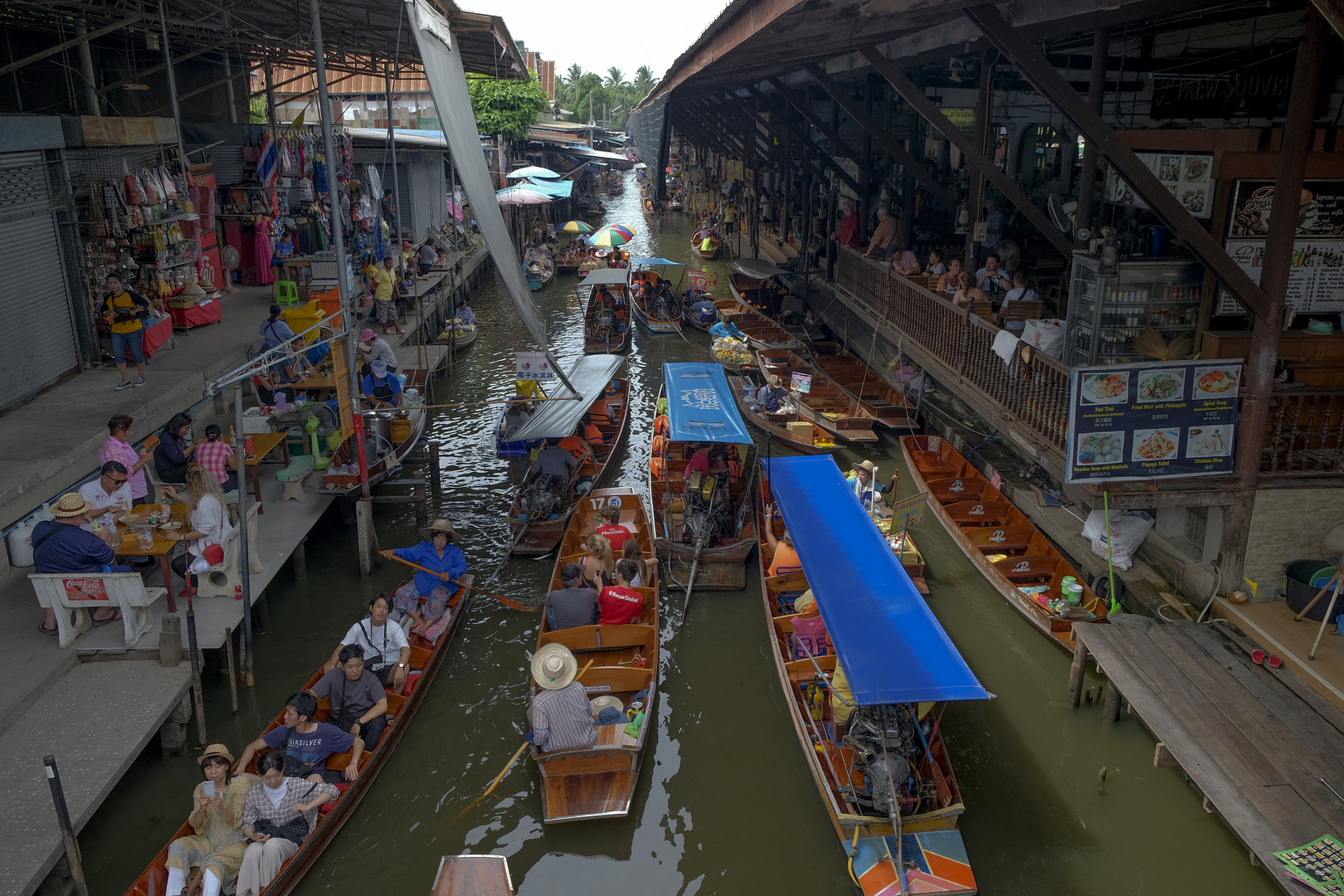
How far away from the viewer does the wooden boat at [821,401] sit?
15539mm

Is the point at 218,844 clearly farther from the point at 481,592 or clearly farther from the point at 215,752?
the point at 481,592

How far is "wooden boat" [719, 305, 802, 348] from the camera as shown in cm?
2064

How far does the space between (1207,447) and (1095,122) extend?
330cm

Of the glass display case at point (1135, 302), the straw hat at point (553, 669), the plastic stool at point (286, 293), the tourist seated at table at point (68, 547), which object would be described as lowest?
the straw hat at point (553, 669)

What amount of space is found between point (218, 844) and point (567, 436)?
7813mm

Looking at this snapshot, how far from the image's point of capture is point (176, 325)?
16.3 metres

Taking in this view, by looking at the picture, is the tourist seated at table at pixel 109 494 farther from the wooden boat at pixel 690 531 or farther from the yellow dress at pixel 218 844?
the wooden boat at pixel 690 531

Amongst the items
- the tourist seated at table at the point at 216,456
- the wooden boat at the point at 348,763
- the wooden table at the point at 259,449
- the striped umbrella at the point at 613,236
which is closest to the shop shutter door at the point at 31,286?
the wooden table at the point at 259,449

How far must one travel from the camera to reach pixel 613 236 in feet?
90.7

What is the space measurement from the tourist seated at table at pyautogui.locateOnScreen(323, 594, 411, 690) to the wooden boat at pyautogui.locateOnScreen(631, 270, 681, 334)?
16334 millimetres

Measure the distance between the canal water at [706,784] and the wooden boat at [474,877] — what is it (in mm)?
2014

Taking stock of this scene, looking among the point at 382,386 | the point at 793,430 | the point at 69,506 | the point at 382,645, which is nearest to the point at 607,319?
the point at 793,430

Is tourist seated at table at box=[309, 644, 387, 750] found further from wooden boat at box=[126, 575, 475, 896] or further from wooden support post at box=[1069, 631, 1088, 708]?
wooden support post at box=[1069, 631, 1088, 708]

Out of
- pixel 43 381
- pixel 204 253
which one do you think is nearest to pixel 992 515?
pixel 43 381
